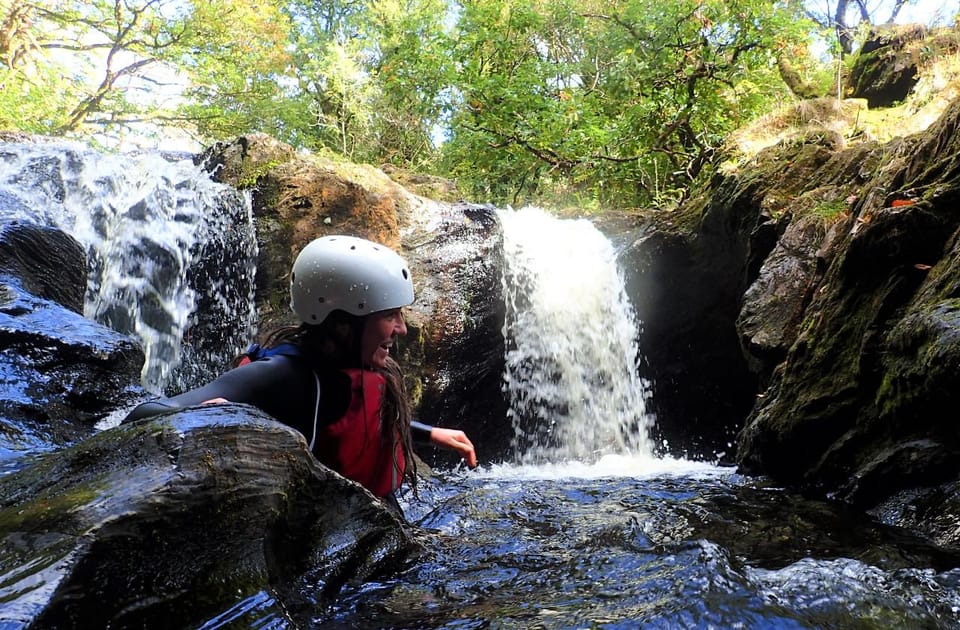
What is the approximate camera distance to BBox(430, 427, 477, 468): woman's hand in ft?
8.80

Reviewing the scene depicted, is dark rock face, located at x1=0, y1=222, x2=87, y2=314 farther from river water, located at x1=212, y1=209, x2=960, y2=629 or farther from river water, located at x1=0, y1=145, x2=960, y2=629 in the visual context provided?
river water, located at x1=212, y1=209, x2=960, y2=629

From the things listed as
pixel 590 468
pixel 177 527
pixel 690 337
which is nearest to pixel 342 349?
pixel 177 527

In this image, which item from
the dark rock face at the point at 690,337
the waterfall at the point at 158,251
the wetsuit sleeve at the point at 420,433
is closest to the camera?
the wetsuit sleeve at the point at 420,433

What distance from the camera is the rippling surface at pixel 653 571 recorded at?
1.79 metres

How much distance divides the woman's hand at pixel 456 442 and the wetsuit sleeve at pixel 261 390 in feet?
2.36

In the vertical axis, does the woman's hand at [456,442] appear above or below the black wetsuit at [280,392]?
below

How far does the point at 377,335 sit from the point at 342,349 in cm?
15

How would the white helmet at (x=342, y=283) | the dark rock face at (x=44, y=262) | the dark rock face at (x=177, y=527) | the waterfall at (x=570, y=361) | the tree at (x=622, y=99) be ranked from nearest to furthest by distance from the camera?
the dark rock face at (x=177, y=527) → the white helmet at (x=342, y=283) → the dark rock face at (x=44, y=262) → the waterfall at (x=570, y=361) → the tree at (x=622, y=99)

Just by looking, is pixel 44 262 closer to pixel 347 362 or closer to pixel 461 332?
pixel 347 362

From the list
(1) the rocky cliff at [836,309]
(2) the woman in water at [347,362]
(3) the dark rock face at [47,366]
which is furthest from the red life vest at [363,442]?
(1) the rocky cliff at [836,309]

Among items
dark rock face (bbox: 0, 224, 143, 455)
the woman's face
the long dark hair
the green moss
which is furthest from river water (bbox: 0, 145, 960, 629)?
the green moss

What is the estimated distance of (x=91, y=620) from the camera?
1.26 m

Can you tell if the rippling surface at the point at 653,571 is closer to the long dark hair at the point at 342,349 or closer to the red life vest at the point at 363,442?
the red life vest at the point at 363,442

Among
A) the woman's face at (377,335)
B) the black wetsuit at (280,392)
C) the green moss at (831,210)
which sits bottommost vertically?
the black wetsuit at (280,392)
